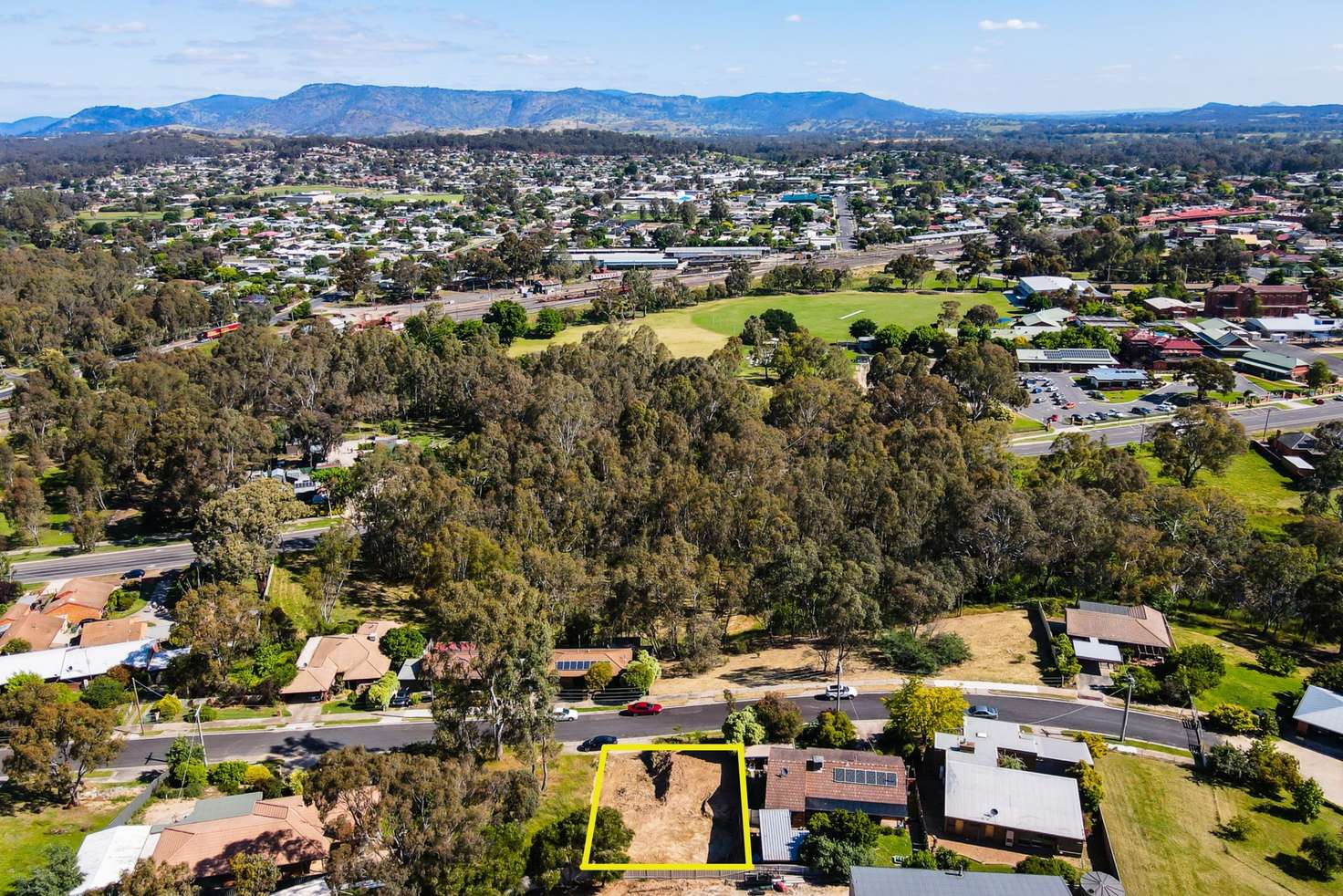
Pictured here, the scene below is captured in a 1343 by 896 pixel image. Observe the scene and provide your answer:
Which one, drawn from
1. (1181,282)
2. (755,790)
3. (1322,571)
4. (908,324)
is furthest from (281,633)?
(1181,282)

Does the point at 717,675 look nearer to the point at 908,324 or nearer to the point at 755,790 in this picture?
the point at 755,790

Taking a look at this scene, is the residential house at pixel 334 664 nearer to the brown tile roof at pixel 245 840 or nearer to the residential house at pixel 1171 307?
the brown tile roof at pixel 245 840

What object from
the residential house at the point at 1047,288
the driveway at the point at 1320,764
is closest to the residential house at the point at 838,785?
the driveway at the point at 1320,764

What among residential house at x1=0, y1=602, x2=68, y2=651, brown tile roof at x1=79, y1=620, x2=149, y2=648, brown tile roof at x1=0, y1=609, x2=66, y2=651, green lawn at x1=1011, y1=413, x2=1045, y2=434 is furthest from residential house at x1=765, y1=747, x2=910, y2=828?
green lawn at x1=1011, y1=413, x2=1045, y2=434

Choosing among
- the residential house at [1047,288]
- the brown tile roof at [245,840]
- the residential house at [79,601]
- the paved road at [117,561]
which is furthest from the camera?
the residential house at [1047,288]

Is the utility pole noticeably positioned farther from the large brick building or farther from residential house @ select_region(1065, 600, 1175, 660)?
the large brick building

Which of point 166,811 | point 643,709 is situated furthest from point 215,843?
point 643,709

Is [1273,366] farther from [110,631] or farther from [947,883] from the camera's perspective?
[110,631]
